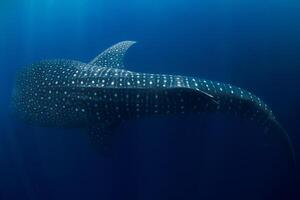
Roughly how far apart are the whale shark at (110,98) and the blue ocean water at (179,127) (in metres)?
1.07

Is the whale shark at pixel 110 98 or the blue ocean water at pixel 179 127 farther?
the blue ocean water at pixel 179 127

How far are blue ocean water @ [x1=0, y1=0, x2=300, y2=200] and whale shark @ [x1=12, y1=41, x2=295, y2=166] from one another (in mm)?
1067

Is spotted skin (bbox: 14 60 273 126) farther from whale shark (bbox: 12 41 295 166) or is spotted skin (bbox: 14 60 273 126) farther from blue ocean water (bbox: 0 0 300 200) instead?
blue ocean water (bbox: 0 0 300 200)

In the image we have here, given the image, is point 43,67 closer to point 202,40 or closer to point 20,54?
point 20,54

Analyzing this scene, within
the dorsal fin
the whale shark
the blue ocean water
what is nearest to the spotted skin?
the whale shark

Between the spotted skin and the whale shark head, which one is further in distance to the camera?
the whale shark head

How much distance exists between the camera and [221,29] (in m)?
6.12

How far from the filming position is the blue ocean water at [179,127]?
18.7 feet

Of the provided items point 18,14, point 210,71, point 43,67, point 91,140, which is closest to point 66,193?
point 91,140

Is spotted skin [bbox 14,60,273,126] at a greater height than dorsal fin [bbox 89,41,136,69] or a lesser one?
lesser

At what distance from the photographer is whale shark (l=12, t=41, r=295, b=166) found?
158 inches

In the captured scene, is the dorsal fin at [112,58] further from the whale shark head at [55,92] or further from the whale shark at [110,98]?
the whale shark at [110,98]

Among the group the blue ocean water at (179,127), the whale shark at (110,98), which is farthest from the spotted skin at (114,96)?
the blue ocean water at (179,127)

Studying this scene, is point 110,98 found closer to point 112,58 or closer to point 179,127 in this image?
point 112,58
